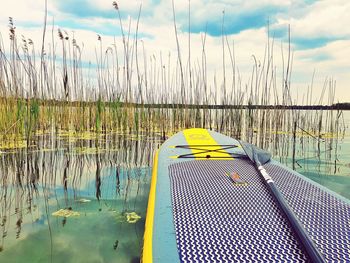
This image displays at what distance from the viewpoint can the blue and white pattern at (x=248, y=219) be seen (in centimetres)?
108

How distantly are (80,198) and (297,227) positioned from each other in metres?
1.81

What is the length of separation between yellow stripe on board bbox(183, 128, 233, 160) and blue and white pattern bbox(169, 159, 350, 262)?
54 cm

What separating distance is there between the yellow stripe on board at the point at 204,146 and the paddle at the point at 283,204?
0.73 ft

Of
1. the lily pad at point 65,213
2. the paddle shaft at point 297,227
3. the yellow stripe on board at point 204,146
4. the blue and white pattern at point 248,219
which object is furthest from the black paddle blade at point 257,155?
the lily pad at point 65,213

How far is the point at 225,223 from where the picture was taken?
4.28ft

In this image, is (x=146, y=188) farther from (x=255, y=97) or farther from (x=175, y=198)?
(x=255, y=97)

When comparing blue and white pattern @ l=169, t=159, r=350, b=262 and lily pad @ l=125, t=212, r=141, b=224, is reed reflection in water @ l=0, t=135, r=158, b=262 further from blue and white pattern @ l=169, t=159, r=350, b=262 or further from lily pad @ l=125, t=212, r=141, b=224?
blue and white pattern @ l=169, t=159, r=350, b=262

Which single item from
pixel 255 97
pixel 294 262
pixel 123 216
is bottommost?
pixel 123 216

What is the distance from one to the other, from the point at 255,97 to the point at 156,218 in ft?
16.3

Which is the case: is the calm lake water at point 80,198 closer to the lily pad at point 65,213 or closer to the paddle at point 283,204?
the lily pad at point 65,213

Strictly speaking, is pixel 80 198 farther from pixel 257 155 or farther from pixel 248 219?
pixel 248 219

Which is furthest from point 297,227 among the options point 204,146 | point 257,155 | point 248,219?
point 204,146

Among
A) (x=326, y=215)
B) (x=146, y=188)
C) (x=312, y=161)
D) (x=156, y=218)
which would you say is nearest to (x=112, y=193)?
(x=146, y=188)

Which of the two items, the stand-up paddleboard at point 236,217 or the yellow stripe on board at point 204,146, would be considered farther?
the yellow stripe on board at point 204,146
